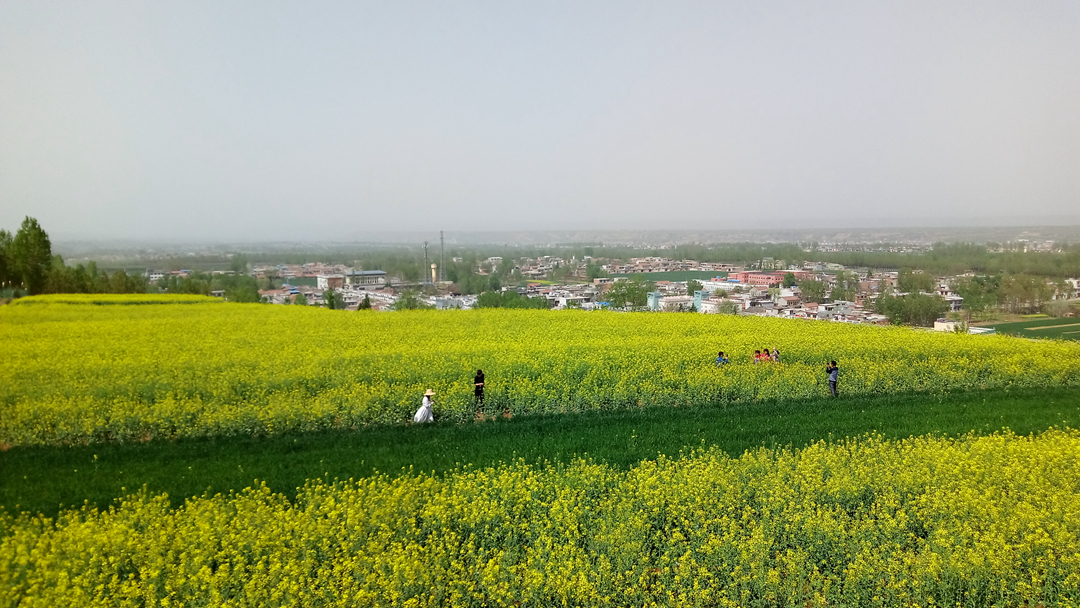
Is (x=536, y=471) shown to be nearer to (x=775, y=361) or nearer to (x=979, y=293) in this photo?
(x=775, y=361)

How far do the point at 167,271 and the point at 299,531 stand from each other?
4051 centimetres

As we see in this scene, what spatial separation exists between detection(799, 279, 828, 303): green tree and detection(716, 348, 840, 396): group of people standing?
2842cm

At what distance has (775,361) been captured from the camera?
16.0m

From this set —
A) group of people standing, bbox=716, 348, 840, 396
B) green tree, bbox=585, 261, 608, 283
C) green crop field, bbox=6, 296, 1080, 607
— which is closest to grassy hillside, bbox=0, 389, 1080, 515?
green crop field, bbox=6, 296, 1080, 607

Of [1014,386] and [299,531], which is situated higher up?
[299,531]

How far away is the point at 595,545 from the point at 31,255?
28.1 meters

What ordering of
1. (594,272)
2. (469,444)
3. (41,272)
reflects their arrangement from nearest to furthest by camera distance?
(469,444) < (41,272) < (594,272)

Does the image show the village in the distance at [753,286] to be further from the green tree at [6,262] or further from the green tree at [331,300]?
the green tree at [6,262]

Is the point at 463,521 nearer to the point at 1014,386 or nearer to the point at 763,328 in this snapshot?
the point at 1014,386

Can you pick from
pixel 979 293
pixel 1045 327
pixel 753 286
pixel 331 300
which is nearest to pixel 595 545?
pixel 1045 327

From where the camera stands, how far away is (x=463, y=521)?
6480mm

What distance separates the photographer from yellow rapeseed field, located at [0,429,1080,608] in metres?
5.29

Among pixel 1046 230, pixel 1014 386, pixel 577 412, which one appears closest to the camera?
pixel 577 412

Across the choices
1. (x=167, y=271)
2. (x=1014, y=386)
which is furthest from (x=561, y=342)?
(x=167, y=271)
